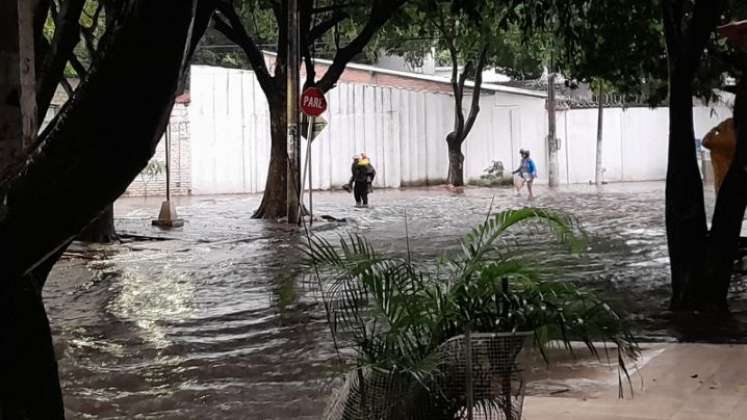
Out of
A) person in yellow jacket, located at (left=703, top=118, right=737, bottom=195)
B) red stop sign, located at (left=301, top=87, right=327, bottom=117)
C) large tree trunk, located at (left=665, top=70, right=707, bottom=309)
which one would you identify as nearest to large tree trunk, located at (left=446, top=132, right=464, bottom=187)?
red stop sign, located at (left=301, top=87, right=327, bottom=117)

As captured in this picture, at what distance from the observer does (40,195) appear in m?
3.17

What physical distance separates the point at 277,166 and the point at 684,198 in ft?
42.7

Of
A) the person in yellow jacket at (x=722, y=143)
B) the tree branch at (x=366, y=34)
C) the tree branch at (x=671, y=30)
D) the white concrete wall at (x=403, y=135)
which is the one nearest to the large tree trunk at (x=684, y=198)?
the tree branch at (x=671, y=30)

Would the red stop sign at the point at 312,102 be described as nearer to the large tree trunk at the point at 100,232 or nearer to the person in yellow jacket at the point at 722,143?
the large tree trunk at the point at 100,232

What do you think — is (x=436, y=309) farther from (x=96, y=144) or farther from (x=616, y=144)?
(x=616, y=144)

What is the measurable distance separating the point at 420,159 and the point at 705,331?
31486 mm

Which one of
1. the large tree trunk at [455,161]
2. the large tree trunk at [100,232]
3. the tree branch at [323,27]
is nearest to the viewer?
the large tree trunk at [100,232]

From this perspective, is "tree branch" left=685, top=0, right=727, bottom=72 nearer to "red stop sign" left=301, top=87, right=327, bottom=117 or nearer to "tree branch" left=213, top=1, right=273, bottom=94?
"red stop sign" left=301, top=87, right=327, bottom=117

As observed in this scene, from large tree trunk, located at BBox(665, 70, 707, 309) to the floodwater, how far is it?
0.49 metres

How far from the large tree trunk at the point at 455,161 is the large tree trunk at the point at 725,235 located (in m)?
27.5

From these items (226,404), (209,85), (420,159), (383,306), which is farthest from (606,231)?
(420,159)

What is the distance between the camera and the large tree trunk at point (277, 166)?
20562mm

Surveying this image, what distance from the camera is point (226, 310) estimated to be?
984 centimetres

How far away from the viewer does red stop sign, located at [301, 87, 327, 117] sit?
60.2 feet
